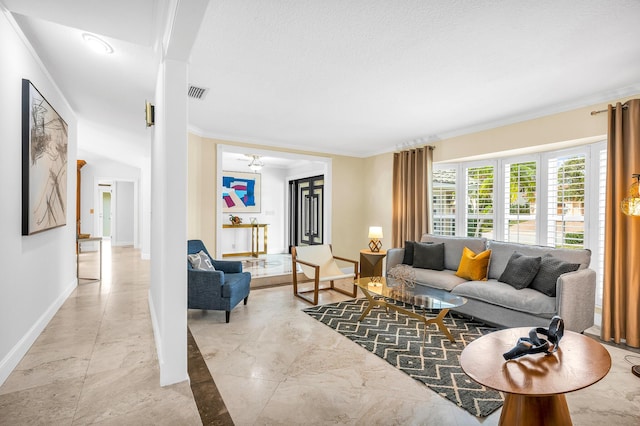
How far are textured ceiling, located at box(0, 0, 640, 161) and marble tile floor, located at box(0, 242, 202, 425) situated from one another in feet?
8.03

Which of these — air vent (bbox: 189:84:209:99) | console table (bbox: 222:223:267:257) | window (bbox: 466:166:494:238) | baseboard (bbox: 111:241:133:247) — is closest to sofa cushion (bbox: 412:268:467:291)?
window (bbox: 466:166:494:238)

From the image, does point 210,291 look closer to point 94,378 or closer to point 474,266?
point 94,378

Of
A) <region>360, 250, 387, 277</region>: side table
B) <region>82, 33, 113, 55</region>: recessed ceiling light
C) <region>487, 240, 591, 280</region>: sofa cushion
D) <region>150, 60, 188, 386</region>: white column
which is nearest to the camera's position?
<region>150, 60, 188, 386</region>: white column

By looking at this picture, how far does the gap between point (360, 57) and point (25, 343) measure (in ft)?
11.8

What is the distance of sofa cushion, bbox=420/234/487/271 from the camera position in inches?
168

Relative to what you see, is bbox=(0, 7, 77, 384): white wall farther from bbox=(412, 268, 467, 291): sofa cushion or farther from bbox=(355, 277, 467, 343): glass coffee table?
bbox=(412, 268, 467, 291): sofa cushion

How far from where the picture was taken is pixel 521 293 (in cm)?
320

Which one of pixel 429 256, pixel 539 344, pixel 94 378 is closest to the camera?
pixel 539 344

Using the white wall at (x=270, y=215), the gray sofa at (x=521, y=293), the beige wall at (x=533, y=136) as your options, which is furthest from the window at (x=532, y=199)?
the white wall at (x=270, y=215)

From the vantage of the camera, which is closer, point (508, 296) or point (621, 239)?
point (621, 239)

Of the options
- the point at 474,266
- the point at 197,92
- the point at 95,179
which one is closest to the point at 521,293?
the point at 474,266

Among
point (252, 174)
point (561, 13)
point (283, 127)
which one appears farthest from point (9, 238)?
point (252, 174)

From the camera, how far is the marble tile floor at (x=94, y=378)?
1921mm

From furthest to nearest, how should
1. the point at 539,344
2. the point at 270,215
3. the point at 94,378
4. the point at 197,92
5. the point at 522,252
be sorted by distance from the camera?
the point at 270,215
the point at 522,252
the point at 197,92
the point at 94,378
the point at 539,344
